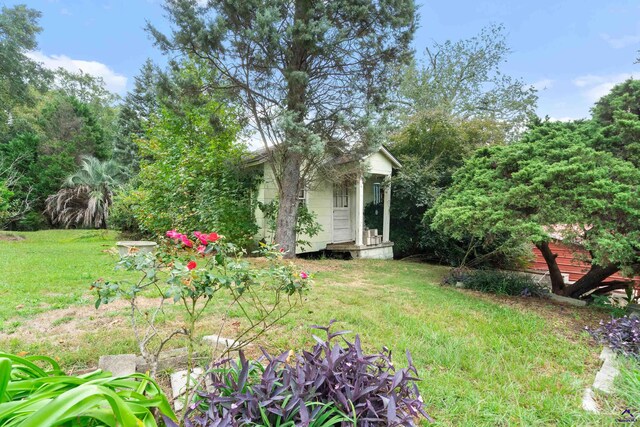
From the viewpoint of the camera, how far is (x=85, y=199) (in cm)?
1591

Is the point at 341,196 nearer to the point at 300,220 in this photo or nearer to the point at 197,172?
the point at 300,220

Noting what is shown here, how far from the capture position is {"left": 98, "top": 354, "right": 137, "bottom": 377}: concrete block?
2.16 m

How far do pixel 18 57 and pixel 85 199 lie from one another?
27.3 ft

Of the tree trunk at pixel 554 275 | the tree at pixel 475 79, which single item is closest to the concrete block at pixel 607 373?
the tree trunk at pixel 554 275

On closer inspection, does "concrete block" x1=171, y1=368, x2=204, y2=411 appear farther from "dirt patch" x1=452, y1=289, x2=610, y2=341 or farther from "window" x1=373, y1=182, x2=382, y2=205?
"window" x1=373, y1=182, x2=382, y2=205

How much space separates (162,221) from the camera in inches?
400

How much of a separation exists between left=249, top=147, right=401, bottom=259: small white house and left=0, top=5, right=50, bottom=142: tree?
16.3 m

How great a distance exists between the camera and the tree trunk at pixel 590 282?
5.86 metres

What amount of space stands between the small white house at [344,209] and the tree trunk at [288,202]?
0.91 metres

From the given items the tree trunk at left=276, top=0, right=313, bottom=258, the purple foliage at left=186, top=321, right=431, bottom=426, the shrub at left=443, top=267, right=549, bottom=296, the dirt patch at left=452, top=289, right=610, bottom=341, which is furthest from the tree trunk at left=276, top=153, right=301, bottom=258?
the purple foliage at left=186, top=321, right=431, bottom=426

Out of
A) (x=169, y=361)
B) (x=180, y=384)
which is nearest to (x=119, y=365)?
(x=169, y=361)

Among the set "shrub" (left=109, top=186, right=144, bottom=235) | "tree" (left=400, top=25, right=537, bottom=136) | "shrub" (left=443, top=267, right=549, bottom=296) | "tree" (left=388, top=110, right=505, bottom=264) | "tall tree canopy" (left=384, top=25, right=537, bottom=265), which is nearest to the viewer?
"shrub" (left=443, top=267, right=549, bottom=296)

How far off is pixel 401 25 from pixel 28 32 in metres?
20.2

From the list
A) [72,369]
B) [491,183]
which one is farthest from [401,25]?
[72,369]
